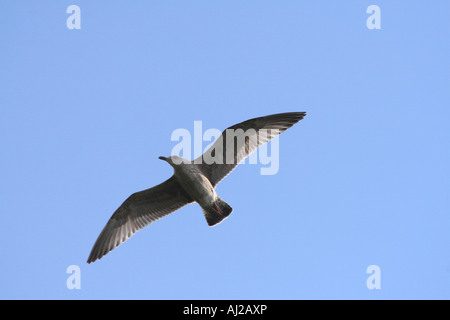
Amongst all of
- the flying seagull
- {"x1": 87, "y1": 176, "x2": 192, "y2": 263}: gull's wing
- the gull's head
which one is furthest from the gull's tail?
the gull's head

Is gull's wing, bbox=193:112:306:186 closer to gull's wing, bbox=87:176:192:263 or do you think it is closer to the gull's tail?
the gull's tail

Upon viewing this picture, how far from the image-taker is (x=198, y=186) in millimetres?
9562

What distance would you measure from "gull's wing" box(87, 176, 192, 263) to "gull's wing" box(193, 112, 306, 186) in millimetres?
740

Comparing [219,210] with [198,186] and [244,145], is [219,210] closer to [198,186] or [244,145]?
[198,186]

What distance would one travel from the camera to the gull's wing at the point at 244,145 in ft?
32.7

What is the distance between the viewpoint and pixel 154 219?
10531 mm

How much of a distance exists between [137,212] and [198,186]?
1.75m

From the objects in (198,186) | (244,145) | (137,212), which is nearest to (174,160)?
(198,186)

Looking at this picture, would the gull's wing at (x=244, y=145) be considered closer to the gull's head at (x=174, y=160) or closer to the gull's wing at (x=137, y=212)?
the gull's head at (x=174, y=160)

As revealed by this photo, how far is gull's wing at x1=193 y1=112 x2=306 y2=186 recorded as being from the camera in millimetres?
9977

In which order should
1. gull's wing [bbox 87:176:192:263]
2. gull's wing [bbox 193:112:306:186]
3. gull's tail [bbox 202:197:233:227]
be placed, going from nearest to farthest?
gull's tail [bbox 202:197:233:227], gull's wing [bbox 193:112:306:186], gull's wing [bbox 87:176:192:263]

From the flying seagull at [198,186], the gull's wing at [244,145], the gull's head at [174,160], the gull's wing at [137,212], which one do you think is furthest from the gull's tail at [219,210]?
the gull's head at [174,160]

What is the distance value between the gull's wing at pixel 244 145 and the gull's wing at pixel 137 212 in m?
0.74
